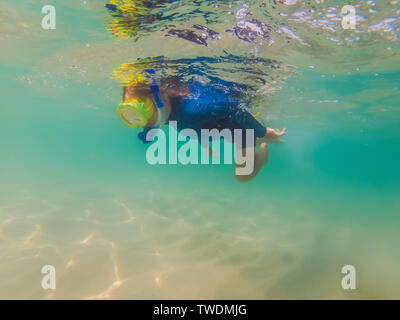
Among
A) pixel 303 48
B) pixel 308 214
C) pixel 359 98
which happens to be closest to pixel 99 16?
pixel 303 48

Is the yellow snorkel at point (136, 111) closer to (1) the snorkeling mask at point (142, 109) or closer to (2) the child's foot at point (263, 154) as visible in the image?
(1) the snorkeling mask at point (142, 109)

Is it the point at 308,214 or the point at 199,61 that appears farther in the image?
the point at 308,214

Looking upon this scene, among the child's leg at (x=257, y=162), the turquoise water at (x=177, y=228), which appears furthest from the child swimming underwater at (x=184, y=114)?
the turquoise water at (x=177, y=228)

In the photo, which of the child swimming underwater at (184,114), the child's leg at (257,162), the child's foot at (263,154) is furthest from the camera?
the child's foot at (263,154)

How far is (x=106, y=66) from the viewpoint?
38.2 ft

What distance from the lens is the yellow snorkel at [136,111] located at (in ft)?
14.0

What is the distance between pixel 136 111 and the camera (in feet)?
14.2

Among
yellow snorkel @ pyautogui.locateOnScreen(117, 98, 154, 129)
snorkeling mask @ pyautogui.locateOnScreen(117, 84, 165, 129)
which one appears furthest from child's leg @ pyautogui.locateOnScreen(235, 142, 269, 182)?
yellow snorkel @ pyautogui.locateOnScreen(117, 98, 154, 129)

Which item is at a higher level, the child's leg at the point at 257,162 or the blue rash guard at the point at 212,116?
the blue rash guard at the point at 212,116

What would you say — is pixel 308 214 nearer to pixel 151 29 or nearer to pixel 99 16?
pixel 151 29

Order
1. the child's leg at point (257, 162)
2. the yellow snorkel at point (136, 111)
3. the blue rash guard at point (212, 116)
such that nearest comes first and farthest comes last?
the yellow snorkel at point (136, 111) → the blue rash guard at point (212, 116) → the child's leg at point (257, 162)

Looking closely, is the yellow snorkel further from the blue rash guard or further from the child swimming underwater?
the blue rash guard

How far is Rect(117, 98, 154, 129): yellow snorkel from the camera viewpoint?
14.0ft
